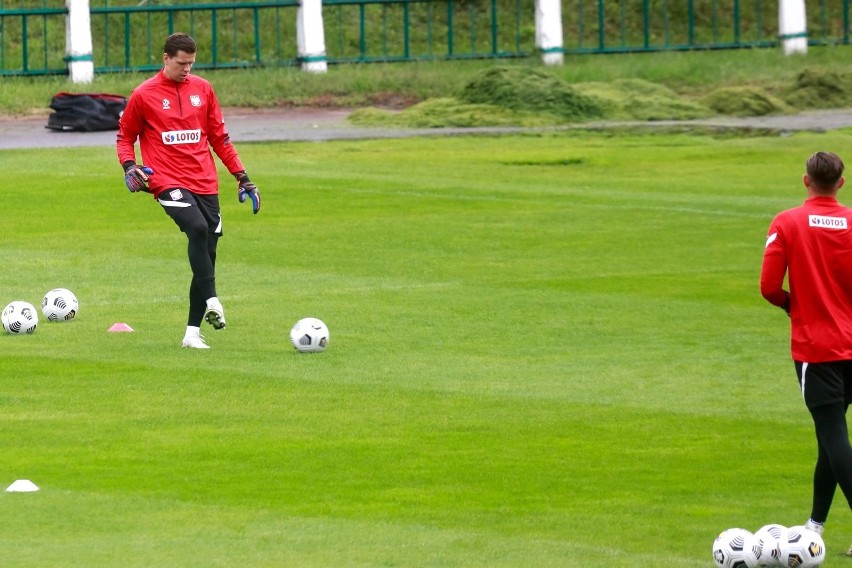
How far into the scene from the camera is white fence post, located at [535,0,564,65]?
43.8 m

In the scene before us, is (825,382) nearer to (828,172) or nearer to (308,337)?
(828,172)

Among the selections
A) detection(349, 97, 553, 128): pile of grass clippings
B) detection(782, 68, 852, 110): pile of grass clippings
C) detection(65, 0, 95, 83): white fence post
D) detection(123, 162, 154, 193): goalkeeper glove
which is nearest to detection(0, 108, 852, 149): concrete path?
detection(349, 97, 553, 128): pile of grass clippings

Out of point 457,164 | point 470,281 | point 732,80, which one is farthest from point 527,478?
point 732,80

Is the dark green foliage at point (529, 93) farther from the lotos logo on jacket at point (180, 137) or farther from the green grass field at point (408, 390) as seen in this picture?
the lotos logo on jacket at point (180, 137)

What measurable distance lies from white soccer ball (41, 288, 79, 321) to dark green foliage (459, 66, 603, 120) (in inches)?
848

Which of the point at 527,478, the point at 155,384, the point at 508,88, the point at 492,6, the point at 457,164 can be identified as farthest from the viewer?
the point at 492,6

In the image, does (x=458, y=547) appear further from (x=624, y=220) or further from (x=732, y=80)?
(x=732, y=80)

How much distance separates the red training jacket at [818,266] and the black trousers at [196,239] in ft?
21.4

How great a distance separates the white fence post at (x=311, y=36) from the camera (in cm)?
4225

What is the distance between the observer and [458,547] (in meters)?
8.34

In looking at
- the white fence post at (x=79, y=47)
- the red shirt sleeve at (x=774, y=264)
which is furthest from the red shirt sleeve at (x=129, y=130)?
the white fence post at (x=79, y=47)

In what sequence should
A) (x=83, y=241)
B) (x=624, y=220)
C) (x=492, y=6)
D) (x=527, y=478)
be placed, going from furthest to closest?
(x=492, y=6) → (x=624, y=220) → (x=83, y=241) → (x=527, y=478)

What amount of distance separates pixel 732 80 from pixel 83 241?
24315 millimetres

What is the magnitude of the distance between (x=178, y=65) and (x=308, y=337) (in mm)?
2285
